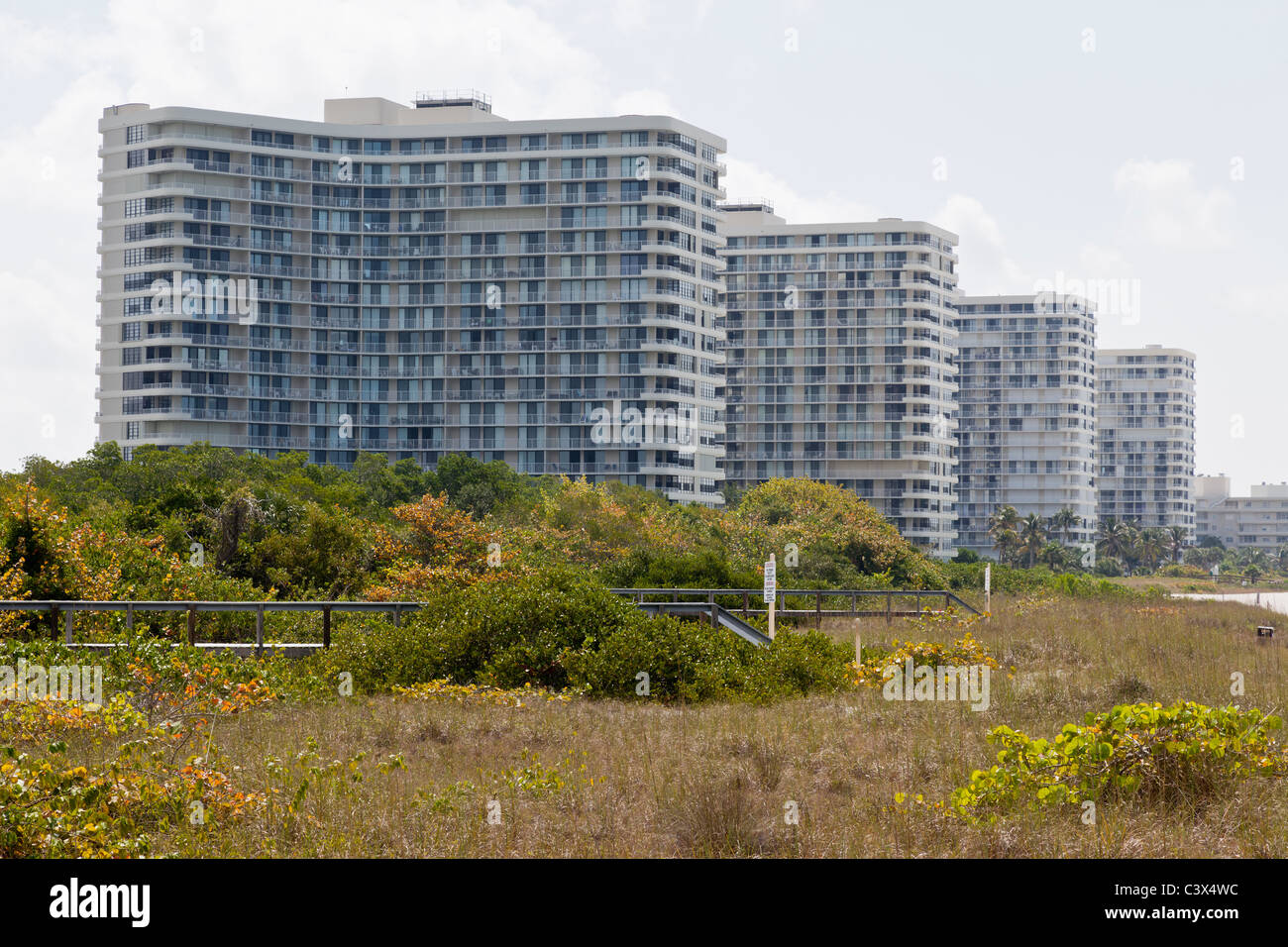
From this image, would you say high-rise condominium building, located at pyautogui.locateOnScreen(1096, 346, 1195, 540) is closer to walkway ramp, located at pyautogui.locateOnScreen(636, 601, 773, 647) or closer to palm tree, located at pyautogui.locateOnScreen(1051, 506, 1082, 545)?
palm tree, located at pyautogui.locateOnScreen(1051, 506, 1082, 545)

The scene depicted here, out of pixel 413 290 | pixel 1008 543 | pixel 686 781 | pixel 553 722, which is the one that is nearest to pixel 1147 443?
pixel 1008 543

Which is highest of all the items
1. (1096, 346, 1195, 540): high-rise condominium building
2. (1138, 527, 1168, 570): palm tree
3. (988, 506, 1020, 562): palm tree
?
(1096, 346, 1195, 540): high-rise condominium building

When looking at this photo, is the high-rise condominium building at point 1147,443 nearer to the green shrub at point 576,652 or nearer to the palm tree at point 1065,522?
the palm tree at point 1065,522

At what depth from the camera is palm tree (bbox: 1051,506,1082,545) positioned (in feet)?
496

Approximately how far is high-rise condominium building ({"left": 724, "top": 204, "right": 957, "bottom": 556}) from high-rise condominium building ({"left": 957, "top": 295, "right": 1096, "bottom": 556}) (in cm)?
3234

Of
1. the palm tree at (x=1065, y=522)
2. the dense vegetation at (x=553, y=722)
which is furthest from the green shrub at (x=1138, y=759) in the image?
the palm tree at (x=1065, y=522)

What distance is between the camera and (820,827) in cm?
891

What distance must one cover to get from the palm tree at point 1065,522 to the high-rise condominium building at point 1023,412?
447cm

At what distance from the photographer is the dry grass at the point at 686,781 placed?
8531mm

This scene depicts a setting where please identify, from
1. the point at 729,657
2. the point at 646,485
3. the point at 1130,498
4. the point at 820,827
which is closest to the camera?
the point at 820,827

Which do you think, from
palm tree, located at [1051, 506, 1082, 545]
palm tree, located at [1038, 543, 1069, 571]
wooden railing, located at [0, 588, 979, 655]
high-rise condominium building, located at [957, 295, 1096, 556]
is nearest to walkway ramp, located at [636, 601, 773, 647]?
wooden railing, located at [0, 588, 979, 655]
